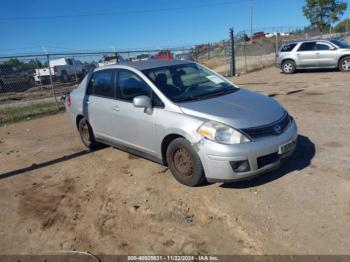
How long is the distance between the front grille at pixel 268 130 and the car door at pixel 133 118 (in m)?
1.42

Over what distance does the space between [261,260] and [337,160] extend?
267cm

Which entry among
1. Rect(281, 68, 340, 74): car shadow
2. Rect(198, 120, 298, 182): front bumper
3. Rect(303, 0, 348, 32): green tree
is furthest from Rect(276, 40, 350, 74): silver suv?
Rect(303, 0, 348, 32): green tree

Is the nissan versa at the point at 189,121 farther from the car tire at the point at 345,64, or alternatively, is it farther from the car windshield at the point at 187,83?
the car tire at the point at 345,64

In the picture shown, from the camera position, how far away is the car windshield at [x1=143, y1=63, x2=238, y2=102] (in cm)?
516

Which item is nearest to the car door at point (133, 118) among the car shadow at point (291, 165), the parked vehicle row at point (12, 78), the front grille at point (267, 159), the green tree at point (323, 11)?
the car shadow at point (291, 165)

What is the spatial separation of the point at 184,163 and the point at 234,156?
79 centimetres

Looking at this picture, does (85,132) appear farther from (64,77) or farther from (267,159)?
(64,77)

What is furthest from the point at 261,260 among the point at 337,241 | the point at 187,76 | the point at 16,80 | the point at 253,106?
the point at 16,80

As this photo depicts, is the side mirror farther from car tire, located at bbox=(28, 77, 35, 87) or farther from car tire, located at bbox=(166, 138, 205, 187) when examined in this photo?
car tire, located at bbox=(28, 77, 35, 87)

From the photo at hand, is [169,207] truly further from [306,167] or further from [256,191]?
[306,167]

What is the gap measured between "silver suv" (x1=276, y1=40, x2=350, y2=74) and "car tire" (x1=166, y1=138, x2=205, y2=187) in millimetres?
13635

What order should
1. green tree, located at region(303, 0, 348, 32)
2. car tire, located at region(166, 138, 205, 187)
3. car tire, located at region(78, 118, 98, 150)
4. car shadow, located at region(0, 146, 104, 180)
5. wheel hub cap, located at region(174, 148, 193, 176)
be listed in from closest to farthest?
1. car tire, located at region(166, 138, 205, 187)
2. wheel hub cap, located at region(174, 148, 193, 176)
3. car shadow, located at region(0, 146, 104, 180)
4. car tire, located at region(78, 118, 98, 150)
5. green tree, located at region(303, 0, 348, 32)

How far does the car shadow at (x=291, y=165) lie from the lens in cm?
480

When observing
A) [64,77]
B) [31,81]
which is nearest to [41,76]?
[31,81]
